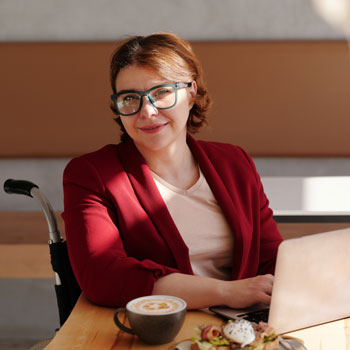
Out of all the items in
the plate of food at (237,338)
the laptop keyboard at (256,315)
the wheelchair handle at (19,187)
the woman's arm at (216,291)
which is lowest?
the laptop keyboard at (256,315)

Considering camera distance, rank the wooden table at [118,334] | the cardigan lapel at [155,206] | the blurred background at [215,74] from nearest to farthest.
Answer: the wooden table at [118,334], the cardigan lapel at [155,206], the blurred background at [215,74]

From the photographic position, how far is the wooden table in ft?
3.34

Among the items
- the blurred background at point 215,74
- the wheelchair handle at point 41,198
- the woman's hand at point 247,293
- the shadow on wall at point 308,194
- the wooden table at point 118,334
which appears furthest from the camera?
the blurred background at point 215,74

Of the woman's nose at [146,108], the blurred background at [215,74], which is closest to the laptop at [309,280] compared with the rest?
the woman's nose at [146,108]

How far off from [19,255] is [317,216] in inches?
49.7

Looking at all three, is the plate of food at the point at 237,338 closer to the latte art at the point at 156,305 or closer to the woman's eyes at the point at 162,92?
the latte art at the point at 156,305

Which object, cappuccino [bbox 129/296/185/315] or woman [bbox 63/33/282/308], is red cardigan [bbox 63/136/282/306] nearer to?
woman [bbox 63/33/282/308]

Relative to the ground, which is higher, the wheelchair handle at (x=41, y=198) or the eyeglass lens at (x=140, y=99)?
the eyeglass lens at (x=140, y=99)

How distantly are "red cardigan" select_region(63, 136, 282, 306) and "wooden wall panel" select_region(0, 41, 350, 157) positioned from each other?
1455 mm

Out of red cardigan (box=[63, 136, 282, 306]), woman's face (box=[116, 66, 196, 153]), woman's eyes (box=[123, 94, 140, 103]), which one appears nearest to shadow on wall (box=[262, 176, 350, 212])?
red cardigan (box=[63, 136, 282, 306])

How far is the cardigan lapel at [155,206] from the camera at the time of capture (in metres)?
1.37

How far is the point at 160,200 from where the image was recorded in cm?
140

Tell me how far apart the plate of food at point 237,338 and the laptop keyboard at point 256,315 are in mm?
141

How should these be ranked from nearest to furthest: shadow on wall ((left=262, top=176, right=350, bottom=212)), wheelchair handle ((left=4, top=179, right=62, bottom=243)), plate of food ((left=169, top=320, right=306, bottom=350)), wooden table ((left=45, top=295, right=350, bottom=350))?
plate of food ((left=169, top=320, right=306, bottom=350)) < wooden table ((left=45, top=295, right=350, bottom=350)) < wheelchair handle ((left=4, top=179, right=62, bottom=243)) < shadow on wall ((left=262, top=176, right=350, bottom=212))
